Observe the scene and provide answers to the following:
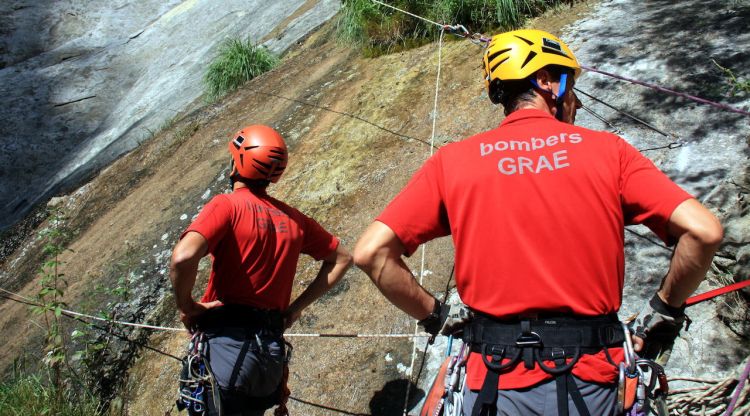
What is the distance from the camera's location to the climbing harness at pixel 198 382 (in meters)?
3.70

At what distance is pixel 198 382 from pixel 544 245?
2331mm

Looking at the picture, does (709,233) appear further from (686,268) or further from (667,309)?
(667,309)

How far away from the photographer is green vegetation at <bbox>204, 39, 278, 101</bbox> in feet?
37.7

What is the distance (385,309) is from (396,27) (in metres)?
5.04

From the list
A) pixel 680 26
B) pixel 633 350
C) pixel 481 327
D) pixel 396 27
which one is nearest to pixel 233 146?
pixel 481 327

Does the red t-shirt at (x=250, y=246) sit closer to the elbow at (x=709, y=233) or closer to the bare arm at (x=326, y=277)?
the bare arm at (x=326, y=277)

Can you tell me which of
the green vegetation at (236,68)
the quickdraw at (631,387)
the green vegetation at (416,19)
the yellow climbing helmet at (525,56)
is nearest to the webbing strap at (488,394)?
the quickdraw at (631,387)

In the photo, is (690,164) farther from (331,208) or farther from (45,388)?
(45,388)

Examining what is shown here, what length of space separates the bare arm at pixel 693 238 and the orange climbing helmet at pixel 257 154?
2.36 meters

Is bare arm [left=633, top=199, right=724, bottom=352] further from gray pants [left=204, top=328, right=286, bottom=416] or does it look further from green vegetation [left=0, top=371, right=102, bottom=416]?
green vegetation [left=0, top=371, right=102, bottom=416]

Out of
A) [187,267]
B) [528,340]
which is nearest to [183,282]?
[187,267]

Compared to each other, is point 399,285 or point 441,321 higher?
point 399,285

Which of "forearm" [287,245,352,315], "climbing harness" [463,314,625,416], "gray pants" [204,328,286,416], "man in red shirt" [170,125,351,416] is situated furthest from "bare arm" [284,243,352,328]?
"climbing harness" [463,314,625,416]

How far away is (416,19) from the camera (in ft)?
28.7
